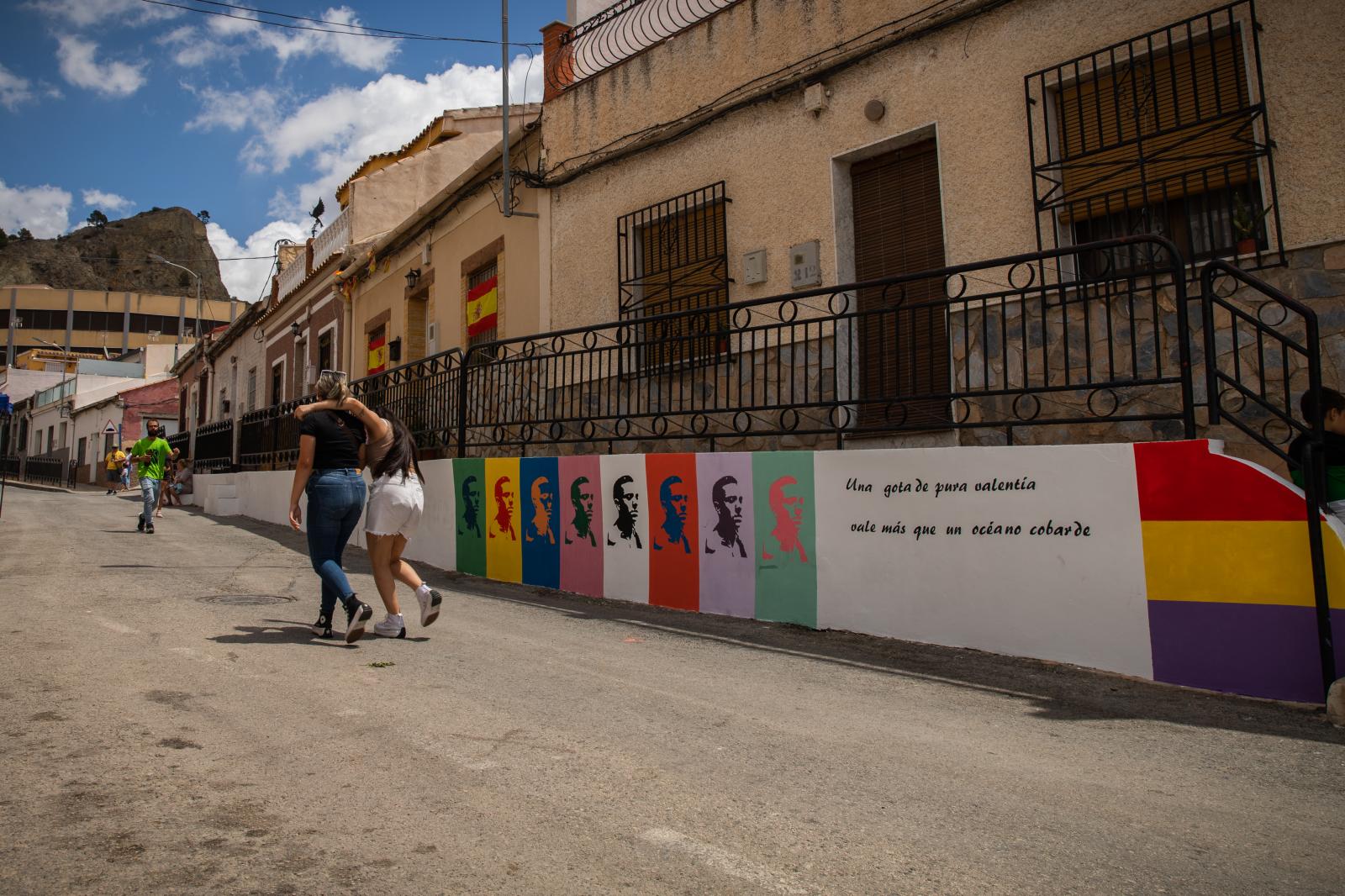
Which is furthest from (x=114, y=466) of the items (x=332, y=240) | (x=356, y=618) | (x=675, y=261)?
(x=356, y=618)

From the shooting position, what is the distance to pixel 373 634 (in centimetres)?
571

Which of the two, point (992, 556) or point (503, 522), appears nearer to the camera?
point (992, 556)

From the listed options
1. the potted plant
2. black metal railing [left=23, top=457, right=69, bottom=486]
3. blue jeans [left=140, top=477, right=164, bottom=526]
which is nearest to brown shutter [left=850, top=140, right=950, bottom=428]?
the potted plant

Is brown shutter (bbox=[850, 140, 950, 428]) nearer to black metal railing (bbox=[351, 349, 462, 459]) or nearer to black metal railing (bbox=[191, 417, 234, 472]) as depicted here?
black metal railing (bbox=[351, 349, 462, 459])

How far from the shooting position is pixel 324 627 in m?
5.59

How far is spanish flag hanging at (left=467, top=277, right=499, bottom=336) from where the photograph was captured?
43.0ft

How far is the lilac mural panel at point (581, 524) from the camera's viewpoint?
7477 mm

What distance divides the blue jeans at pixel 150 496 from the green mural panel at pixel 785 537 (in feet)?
33.0

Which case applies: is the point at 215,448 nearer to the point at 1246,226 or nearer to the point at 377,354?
the point at 377,354

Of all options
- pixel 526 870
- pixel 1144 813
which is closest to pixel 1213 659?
pixel 1144 813

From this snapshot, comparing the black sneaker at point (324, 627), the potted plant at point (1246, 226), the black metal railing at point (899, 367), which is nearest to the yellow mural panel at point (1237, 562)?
the black metal railing at point (899, 367)

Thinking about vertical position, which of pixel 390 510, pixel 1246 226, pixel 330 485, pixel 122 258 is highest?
pixel 122 258

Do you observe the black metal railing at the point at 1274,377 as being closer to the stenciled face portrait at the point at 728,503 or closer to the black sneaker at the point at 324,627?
the stenciled face portrait at the point at 728,503

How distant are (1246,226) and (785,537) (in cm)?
366
